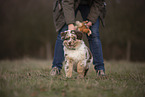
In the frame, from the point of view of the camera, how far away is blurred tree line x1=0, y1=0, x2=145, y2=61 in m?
12.9

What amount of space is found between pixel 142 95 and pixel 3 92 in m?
1.75

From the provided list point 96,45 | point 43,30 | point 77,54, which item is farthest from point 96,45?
point 43,30

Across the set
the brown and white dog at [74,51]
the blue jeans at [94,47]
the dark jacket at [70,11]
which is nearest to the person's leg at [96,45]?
the blue jeans at [94,47]

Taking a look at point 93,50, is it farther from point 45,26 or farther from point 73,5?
point 45,26

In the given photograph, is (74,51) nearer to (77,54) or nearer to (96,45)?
(77,54)

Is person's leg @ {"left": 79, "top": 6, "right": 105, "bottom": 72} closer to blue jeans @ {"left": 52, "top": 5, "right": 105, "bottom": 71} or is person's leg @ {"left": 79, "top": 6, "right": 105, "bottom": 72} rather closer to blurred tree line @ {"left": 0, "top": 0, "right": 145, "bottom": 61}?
blue jeans @ {"left": 52, "top": 5, "right": 105, "bottom": 71}

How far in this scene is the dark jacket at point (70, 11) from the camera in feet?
10.9

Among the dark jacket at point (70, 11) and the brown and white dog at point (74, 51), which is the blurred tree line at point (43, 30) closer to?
the dark jacket at point (70, 11)

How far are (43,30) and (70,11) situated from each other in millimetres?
10919

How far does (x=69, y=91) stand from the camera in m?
2.20

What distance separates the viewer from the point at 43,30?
1395 cm

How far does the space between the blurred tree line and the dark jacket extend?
781 cm

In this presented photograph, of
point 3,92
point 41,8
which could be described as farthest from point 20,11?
point 3,92

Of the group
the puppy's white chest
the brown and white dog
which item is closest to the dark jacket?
the brown and white dog
